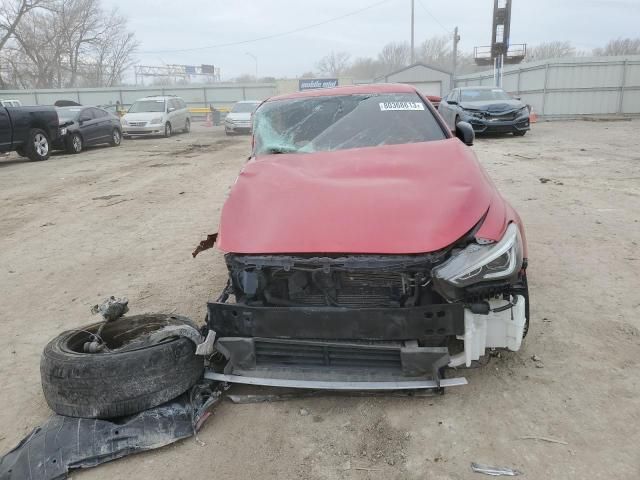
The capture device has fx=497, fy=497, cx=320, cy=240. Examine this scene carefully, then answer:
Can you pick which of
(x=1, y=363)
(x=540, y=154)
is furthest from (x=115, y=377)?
(x=540, y=154)

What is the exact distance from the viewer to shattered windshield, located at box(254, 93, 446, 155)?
13.0 ft

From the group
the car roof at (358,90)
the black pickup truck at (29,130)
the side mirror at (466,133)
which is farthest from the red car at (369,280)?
the black pickup truck at (29,130)

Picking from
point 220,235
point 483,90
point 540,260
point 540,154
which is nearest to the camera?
point 220,235

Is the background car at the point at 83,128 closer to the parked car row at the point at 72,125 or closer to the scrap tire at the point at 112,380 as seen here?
the parked car row at the point at 72,125

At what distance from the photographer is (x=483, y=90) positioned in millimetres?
15336

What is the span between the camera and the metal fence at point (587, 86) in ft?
76.2

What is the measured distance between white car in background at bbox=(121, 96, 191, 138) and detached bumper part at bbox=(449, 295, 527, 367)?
64.4ft

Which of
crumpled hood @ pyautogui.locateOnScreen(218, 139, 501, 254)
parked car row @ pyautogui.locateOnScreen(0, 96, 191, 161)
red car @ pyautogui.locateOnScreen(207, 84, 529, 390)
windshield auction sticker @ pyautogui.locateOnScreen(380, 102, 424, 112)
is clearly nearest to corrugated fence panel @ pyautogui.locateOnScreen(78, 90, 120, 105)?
parked car row @ pyautogui.locateOnScreen(0, 96, 191, 161)

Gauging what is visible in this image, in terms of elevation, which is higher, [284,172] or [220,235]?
[284,172]

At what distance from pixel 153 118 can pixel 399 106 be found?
17.9m

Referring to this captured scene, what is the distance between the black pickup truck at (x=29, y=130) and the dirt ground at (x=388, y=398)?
15.5 ft

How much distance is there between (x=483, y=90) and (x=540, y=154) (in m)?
4.55

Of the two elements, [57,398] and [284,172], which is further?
[284,172]

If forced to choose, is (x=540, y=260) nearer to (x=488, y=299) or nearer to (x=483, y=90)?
(x=488, y=299)
